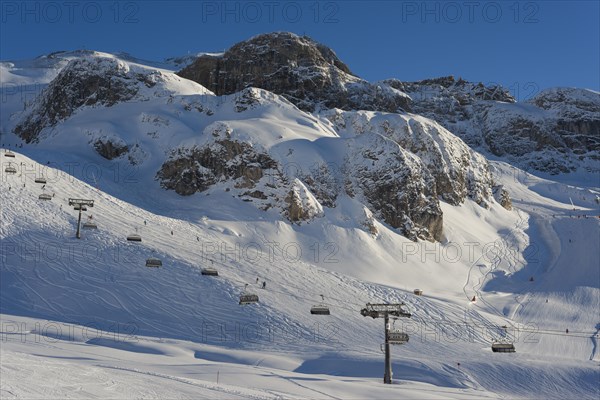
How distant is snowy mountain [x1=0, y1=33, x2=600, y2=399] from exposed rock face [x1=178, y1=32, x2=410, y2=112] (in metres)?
0.46

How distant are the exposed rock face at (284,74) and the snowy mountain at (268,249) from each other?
1.52ft

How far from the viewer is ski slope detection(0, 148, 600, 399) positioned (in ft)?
90.9

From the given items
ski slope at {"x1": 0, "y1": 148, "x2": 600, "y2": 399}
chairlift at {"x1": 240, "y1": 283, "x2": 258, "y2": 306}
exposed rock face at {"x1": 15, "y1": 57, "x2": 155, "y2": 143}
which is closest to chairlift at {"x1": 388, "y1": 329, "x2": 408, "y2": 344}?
ski slope at {"x1": 0, "y1": 148, "x2": 600, "y2": 399}

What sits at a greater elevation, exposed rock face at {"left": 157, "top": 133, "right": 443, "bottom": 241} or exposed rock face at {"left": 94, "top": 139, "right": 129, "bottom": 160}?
exposed rock face at {"left": 94, "top": 139, "right": 129, "bottom": 160}

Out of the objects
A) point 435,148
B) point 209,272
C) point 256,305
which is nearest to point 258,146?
point 209,272

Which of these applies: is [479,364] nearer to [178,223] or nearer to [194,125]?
[178,223]

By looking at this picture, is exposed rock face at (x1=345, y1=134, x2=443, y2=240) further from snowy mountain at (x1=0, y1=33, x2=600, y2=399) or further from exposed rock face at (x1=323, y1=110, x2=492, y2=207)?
exposed rock face at (x1=323, y1=110, x2=492, y2=207)

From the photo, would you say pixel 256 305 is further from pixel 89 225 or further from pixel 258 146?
pixel 258 146

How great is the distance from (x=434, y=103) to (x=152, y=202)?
116 meters

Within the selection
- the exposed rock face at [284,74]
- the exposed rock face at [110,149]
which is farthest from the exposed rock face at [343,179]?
the exposed rock face at [284,74]

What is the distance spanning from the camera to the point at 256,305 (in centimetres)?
4525

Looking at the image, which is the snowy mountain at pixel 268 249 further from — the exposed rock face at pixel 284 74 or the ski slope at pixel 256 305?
the exposed rock face at pixel 284 74

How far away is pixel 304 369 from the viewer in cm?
3566

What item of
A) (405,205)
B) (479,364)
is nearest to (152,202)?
(405,205)
